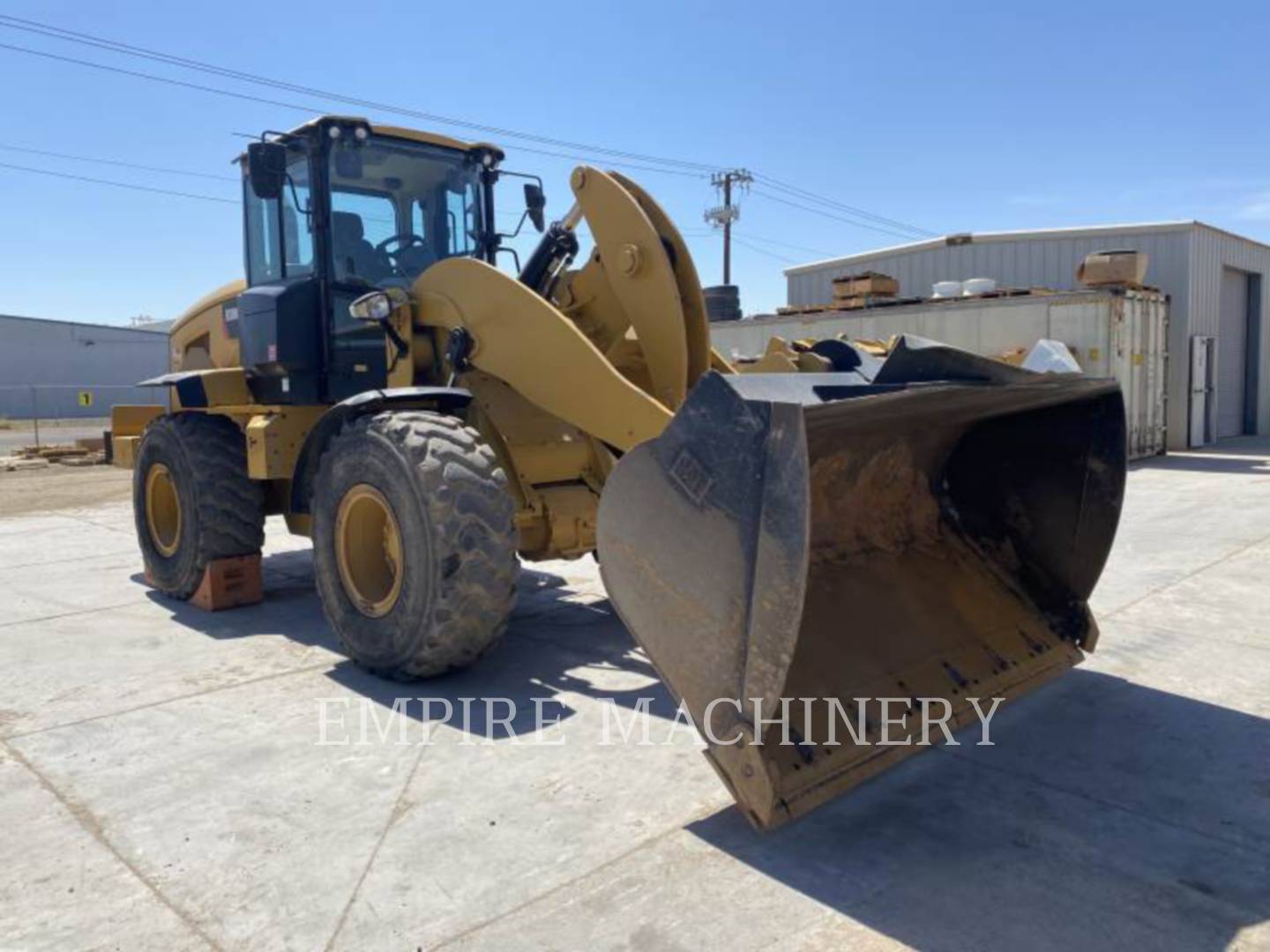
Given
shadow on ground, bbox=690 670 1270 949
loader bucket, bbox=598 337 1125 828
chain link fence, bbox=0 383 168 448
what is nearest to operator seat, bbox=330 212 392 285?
loader bucket, bbox=598 337 1125 828

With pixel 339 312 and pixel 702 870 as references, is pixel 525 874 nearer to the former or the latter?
pixel 702 870

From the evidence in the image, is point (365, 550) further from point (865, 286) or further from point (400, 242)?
point (865, 286)

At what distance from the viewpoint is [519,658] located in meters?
5.09

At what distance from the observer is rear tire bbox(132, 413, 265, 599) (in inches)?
244

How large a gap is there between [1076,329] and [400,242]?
12.1 m

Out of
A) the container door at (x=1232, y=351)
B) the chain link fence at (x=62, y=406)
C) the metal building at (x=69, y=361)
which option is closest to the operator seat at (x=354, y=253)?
the container door at (x=1232, y=351)

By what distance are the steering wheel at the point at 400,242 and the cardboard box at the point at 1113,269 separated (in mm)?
12710

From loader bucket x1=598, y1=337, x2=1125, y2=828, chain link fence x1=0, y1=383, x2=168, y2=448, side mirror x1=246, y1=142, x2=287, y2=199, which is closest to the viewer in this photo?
loader bucket x1=598, y1=337, x2=1125, y2=828

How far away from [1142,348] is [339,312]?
14.2 metres

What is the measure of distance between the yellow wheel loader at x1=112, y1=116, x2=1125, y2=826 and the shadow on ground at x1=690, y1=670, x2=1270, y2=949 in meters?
0.20

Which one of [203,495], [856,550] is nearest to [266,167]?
[203,495]

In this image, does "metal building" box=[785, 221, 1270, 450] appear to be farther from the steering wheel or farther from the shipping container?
the steering wheel

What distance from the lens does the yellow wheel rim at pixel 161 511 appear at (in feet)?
22.6

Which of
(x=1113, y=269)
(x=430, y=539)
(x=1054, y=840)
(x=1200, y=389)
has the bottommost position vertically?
(x=1054, y=840)
